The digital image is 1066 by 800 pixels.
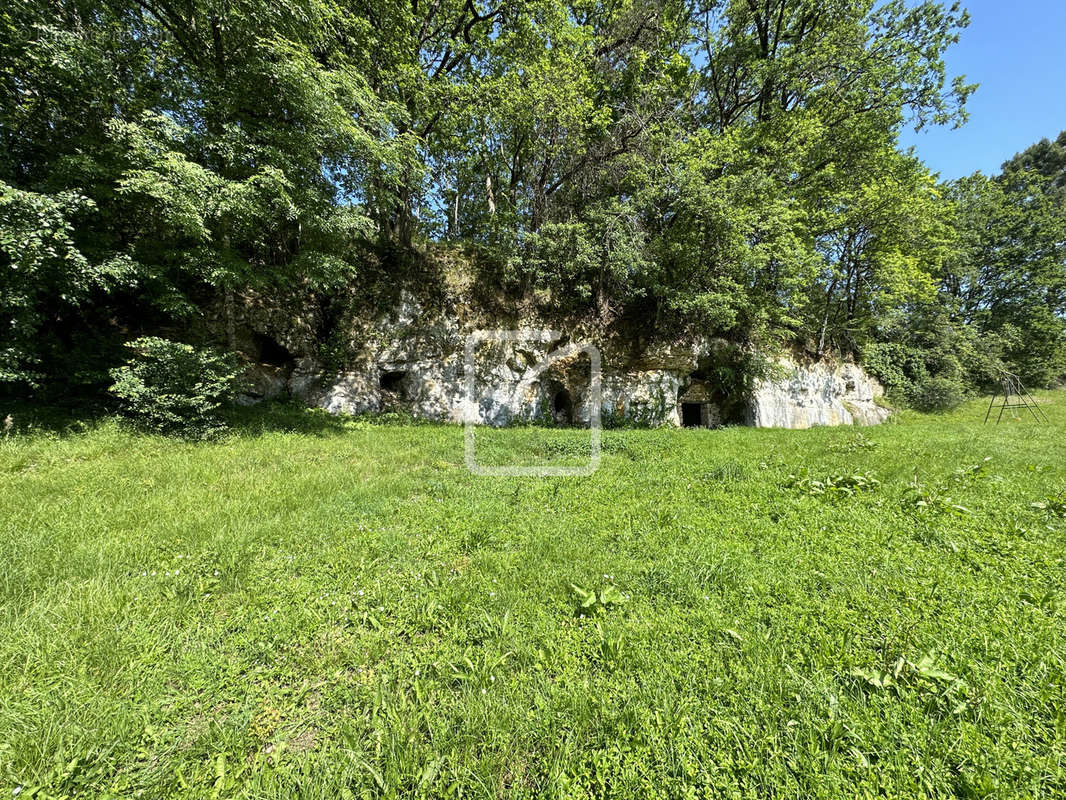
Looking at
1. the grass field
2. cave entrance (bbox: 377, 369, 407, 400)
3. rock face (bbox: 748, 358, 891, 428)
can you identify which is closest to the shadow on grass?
cave entrance (bbox: 377, 369, 407, 400)

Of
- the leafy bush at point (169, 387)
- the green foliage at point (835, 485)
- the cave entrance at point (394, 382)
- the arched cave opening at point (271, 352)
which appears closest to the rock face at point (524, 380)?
the cave entrance at point (394, 382)

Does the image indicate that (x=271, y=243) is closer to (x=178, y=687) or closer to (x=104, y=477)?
(x=104, y=477)

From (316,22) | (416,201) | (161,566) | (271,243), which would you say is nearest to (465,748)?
(161,566)

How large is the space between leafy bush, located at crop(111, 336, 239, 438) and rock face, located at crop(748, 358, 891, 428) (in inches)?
691

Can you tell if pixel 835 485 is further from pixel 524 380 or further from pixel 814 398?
pixel 814 398

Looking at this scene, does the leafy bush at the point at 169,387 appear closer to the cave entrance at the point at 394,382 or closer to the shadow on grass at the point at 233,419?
the shadow on grass at the point at 233,419

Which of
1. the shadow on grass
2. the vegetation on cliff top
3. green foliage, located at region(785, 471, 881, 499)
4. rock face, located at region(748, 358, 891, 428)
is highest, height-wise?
the vegetation on cliff top

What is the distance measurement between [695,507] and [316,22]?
562 inches

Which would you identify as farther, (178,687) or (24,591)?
(24,591)

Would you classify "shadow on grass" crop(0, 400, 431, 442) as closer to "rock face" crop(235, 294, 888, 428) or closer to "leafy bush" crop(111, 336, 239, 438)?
"leafy bush" crop(111, 336, 239, 438)

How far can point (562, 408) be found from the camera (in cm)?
1473

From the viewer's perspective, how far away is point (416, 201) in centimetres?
1433

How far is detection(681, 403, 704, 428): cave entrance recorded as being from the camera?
49.9 ft

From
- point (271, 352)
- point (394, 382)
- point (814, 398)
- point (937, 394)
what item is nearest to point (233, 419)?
point (271, 352)
